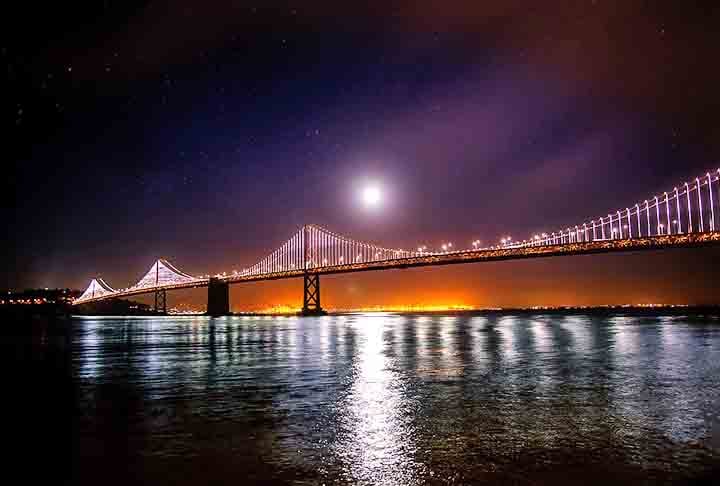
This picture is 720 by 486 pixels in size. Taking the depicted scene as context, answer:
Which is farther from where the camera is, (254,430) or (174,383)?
(174,383)

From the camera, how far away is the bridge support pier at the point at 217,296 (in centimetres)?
8694

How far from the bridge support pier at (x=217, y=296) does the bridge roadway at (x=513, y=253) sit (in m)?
0.91

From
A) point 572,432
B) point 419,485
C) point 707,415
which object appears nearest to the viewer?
point 419,485

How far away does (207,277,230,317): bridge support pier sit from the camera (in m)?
86.9

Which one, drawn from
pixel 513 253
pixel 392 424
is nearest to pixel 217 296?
pixel 513 253

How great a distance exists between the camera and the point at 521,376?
12.5m

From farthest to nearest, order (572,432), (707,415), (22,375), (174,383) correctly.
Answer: (22,375)
(174,383)
(707,415)
(572,432)

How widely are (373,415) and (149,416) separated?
3250mm

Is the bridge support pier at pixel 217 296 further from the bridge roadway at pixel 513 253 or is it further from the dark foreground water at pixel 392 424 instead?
the dark foreground water at pixel 392 424

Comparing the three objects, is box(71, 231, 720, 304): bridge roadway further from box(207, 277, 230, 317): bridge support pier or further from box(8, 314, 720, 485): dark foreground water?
box(8, 314, 720, 485): dark foreground water

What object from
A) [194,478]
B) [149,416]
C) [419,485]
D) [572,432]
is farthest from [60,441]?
[572,432]

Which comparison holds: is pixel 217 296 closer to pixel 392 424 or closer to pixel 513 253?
pixel 513 253

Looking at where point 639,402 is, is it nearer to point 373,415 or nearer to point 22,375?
point 373,415

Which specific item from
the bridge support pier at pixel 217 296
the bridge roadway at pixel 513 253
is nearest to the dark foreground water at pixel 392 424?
the bridge roadway at pixel 513 253
